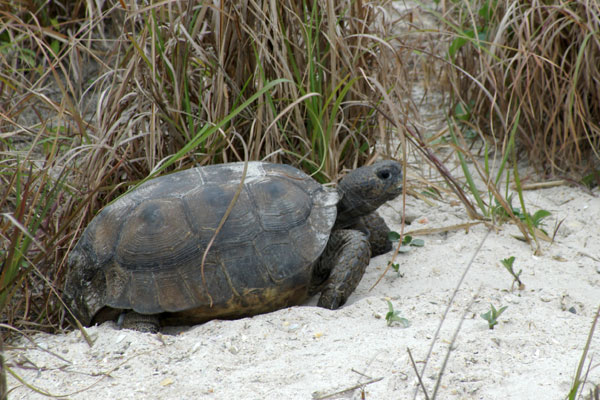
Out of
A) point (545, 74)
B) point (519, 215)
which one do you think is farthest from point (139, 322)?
point (545, 74)

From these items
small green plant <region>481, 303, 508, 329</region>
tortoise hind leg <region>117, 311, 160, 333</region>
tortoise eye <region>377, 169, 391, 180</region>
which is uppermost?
tortoise eye <region>377, 169, 391, 180</region>

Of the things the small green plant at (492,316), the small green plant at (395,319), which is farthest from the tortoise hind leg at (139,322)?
the small green plant at (492,316)

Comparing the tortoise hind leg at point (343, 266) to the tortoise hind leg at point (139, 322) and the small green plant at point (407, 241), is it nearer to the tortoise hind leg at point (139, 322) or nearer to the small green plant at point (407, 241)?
the small green plant at point (407, 241)

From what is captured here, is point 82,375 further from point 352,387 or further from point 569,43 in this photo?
point 569,43

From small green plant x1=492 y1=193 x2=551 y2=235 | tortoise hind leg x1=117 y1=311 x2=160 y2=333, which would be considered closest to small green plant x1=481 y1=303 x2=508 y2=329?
small green plant x1=492 y1=193 x2=551 y2=235

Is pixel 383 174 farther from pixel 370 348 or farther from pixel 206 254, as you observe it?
pixel 370 348

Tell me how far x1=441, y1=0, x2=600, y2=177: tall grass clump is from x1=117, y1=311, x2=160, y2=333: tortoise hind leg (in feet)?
6.16

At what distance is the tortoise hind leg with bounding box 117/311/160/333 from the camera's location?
2.44 meters

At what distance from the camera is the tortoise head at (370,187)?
9.18 ft

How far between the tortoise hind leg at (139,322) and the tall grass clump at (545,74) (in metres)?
1.88

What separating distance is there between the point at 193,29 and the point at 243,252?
1.13m

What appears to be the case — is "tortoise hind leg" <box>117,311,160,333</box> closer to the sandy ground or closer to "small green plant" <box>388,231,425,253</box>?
the sandy ground

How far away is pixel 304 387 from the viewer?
1.81 m

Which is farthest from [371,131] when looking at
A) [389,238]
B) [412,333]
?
[412,333]
